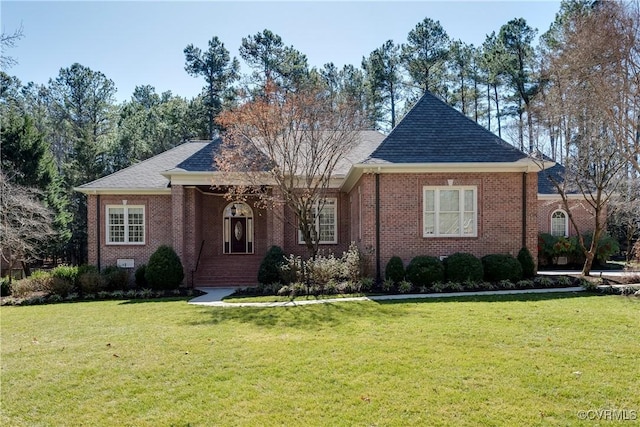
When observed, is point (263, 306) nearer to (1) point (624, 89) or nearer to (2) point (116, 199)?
(2) point (116, 199)

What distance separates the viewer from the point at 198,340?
717 centimetres

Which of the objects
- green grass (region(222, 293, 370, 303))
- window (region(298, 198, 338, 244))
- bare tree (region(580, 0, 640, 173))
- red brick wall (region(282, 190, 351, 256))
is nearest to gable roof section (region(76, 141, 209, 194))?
red brick wall (region(282, 190, 351, 256))

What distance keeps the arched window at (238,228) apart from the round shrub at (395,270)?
8799 mm

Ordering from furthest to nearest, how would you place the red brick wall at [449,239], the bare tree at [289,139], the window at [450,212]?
the bare tree at [289,139]
the window at [450,212]
the red brick wall at [449,239]

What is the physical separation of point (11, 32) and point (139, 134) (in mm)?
26375

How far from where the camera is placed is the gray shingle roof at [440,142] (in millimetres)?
13367

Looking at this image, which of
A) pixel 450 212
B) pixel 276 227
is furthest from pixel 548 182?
pixel 276 227

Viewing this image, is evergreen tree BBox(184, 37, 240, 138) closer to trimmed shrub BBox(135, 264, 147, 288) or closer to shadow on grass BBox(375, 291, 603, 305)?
trimmed shrub BBox(135, 264, 147, 288)

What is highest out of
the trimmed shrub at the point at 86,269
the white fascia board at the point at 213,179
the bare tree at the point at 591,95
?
the bare tree at the point at 591,95

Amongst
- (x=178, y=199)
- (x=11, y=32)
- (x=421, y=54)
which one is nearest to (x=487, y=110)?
(x=421, y=54)

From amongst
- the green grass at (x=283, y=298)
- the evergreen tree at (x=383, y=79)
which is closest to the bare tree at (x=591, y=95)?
the green grass at (x=283, y=298)

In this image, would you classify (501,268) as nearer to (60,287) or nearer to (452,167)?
(452,167)

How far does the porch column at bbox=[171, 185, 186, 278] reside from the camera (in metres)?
15.9

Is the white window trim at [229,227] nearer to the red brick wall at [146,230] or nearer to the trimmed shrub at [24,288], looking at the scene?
the red brick wall at [146,230]
